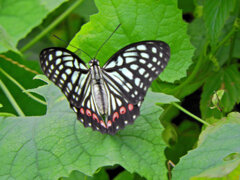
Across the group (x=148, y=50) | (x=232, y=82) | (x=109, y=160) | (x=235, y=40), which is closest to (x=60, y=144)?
(x=109, y=160)

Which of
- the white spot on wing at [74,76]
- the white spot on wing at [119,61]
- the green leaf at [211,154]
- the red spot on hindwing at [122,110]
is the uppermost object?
Result: the white spot on wing at [119,61]

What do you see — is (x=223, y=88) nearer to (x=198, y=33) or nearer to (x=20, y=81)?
(x=198, y=33)

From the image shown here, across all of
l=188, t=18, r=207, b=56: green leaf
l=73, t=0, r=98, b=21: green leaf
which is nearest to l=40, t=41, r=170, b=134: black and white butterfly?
l=188, t=18, r=207, b=56: green leaf

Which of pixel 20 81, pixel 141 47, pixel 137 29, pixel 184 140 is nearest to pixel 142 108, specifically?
pixel 141 47

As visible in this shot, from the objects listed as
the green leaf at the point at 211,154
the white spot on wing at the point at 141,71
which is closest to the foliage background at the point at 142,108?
the green leaf at the point at 211,154

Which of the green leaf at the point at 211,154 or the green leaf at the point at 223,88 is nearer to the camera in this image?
the green leaf at the point at 211,154

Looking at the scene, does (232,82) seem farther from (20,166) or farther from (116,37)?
(20,166)

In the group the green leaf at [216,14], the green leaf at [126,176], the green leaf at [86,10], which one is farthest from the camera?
the green leaf at [86,10]

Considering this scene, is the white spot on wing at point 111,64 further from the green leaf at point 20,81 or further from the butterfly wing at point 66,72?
the green leaf at point 20,81
